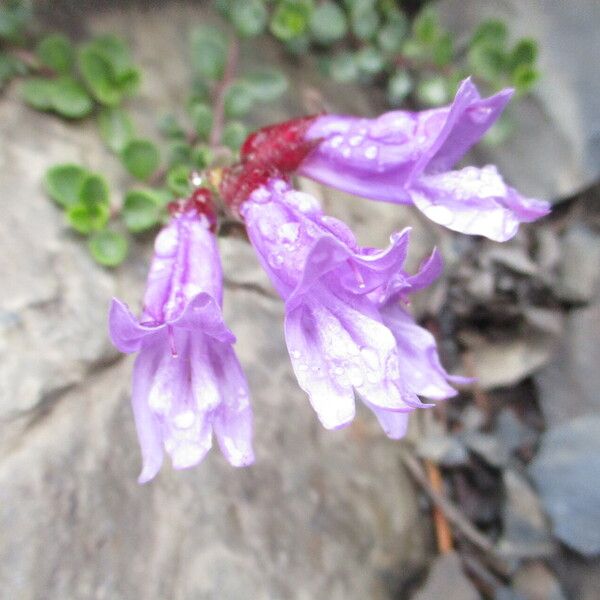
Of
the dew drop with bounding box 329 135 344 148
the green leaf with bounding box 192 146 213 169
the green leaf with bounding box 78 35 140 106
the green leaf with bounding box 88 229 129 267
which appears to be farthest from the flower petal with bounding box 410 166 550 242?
the green leaf with bounding box 78 35 140 106

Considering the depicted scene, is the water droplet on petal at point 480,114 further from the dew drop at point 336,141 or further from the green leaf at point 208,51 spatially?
the green leaf at point 208,51

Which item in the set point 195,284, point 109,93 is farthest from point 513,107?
point 195,284

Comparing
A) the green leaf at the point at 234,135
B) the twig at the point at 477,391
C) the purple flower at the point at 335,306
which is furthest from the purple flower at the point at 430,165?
the twig at the point at 477,391

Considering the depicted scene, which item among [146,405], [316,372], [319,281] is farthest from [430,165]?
[146,405]

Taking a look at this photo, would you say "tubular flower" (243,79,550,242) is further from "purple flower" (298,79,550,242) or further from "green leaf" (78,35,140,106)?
"green leaf" (78,35,140,106)

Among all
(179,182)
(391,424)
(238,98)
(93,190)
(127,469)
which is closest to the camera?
(391,424)

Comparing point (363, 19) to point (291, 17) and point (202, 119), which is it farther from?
point (202, 119)

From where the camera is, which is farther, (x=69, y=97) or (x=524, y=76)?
(x=524, y=76)
